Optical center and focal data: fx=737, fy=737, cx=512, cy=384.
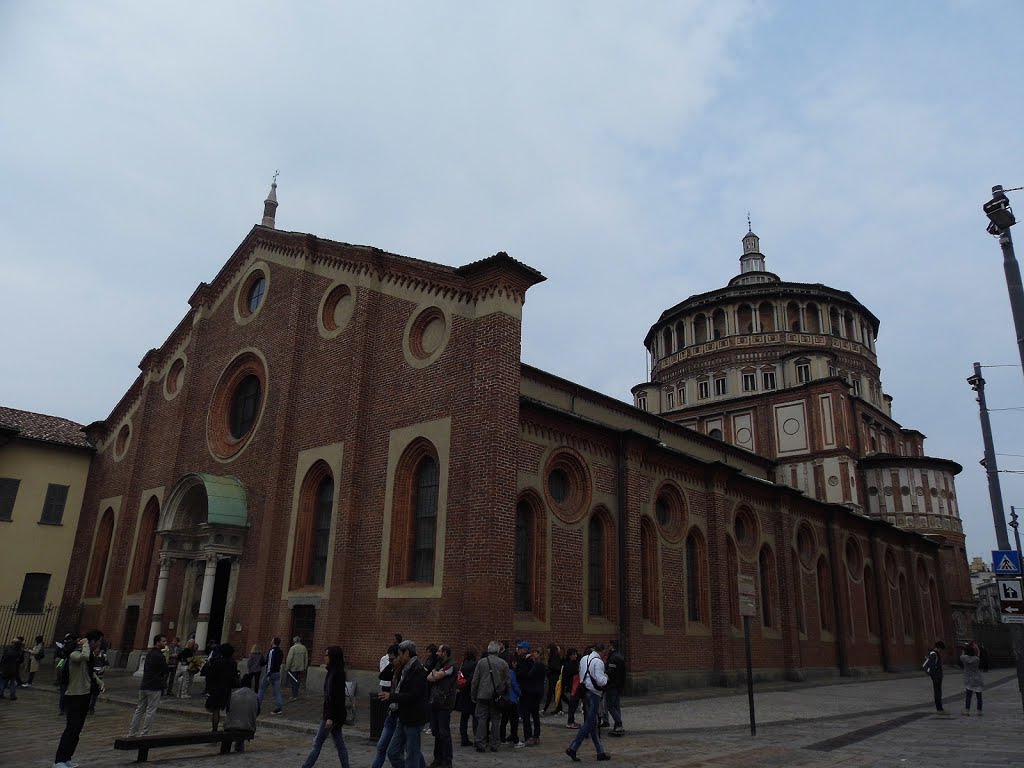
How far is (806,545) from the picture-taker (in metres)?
29.9

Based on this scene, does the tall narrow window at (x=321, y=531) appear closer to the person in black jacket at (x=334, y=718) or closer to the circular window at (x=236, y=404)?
the circular window at (x=236, y=404)

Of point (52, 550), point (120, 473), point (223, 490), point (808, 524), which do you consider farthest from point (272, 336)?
point (808, 524)

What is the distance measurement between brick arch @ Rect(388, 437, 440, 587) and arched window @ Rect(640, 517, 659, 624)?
22.0 feet

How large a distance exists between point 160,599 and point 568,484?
12.4m

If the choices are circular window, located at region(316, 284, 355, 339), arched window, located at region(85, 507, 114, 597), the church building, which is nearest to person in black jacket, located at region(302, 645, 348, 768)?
the church building

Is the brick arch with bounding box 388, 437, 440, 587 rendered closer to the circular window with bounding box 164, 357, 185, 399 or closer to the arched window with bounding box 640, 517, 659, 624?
the arched window with bounding box 640, 517, 659, 624

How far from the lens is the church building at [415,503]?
1670 centimetres

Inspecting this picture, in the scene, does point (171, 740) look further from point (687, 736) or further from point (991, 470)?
point (991, 470)

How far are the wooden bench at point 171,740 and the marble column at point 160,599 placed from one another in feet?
39.7

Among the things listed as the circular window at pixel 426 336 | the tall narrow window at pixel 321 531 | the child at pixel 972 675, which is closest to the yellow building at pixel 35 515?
the tall narrow window at pixel 321 531

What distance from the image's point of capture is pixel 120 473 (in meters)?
27.7

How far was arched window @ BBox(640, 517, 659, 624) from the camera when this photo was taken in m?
20.5

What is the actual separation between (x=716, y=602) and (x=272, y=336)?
16140 millimetres

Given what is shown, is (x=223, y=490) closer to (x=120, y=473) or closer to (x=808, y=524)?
(x=120, y=473)
